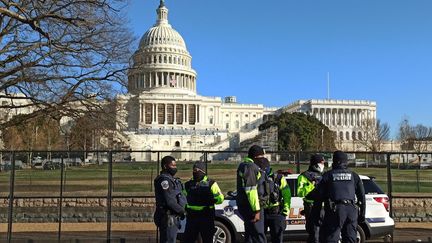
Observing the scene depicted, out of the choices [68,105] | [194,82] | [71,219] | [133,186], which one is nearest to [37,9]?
[68,105]

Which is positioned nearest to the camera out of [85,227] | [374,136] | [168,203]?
[168,203]

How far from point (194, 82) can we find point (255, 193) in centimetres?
13837

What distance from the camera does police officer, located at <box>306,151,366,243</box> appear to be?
24.3 feet

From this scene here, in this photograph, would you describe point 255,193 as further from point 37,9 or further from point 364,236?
point 37,9

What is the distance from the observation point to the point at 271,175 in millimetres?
7992

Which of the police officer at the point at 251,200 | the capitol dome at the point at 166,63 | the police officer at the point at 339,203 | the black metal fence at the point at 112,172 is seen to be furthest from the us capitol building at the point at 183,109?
the police officer at the point at 251,200

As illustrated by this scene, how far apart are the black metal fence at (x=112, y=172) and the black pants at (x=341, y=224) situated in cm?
460

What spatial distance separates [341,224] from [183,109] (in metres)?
126

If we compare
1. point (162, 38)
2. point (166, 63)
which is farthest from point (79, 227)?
point (162, 38)

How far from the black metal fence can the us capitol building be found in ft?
294

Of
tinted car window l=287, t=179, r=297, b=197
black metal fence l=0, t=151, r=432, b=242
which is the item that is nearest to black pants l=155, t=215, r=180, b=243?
tinted car window l=287, t=179, r=297, b=197

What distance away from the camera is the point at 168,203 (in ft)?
25.1

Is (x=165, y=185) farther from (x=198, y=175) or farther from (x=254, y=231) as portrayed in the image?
(x=254, y=231)

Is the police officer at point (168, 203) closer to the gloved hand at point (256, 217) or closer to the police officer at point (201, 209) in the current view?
the police officer at point (201, 209)
